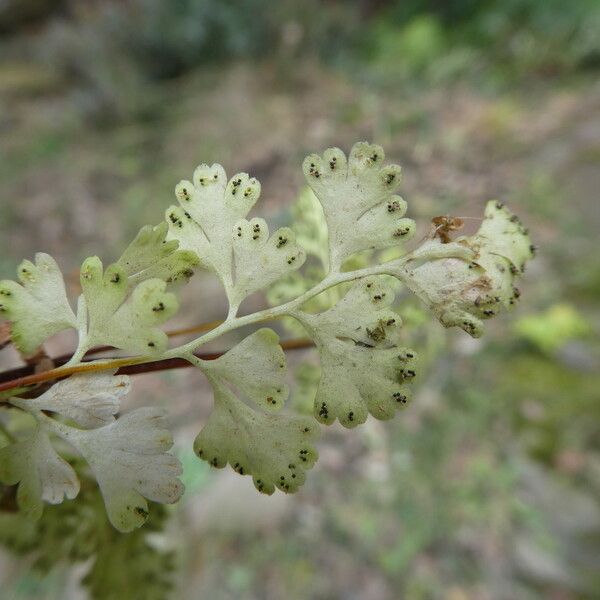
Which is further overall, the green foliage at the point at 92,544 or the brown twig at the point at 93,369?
the green foliage at the point at 92,544

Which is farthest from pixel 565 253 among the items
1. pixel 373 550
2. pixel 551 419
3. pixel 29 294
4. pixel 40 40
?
pixel 40 40

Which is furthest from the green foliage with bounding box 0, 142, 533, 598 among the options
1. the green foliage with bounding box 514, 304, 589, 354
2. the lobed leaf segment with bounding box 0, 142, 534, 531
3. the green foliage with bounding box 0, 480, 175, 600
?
the green foliage with bounding box 514, 304, 589, 354

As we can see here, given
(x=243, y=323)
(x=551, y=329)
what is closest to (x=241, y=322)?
(x=243, y=323)

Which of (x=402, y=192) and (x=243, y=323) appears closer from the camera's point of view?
(x=243, y=323)

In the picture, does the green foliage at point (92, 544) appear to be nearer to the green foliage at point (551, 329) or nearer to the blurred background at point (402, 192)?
the blurred background at point (402, 192)

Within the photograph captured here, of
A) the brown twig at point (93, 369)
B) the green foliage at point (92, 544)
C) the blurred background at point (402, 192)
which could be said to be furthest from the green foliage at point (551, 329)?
the brown twig at point (93, 369)

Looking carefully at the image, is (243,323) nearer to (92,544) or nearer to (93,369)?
(93,369)

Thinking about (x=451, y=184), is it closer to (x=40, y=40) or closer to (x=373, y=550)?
(x=373, y=550)

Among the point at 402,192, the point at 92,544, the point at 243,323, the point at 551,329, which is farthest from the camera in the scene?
the point at 402,192
